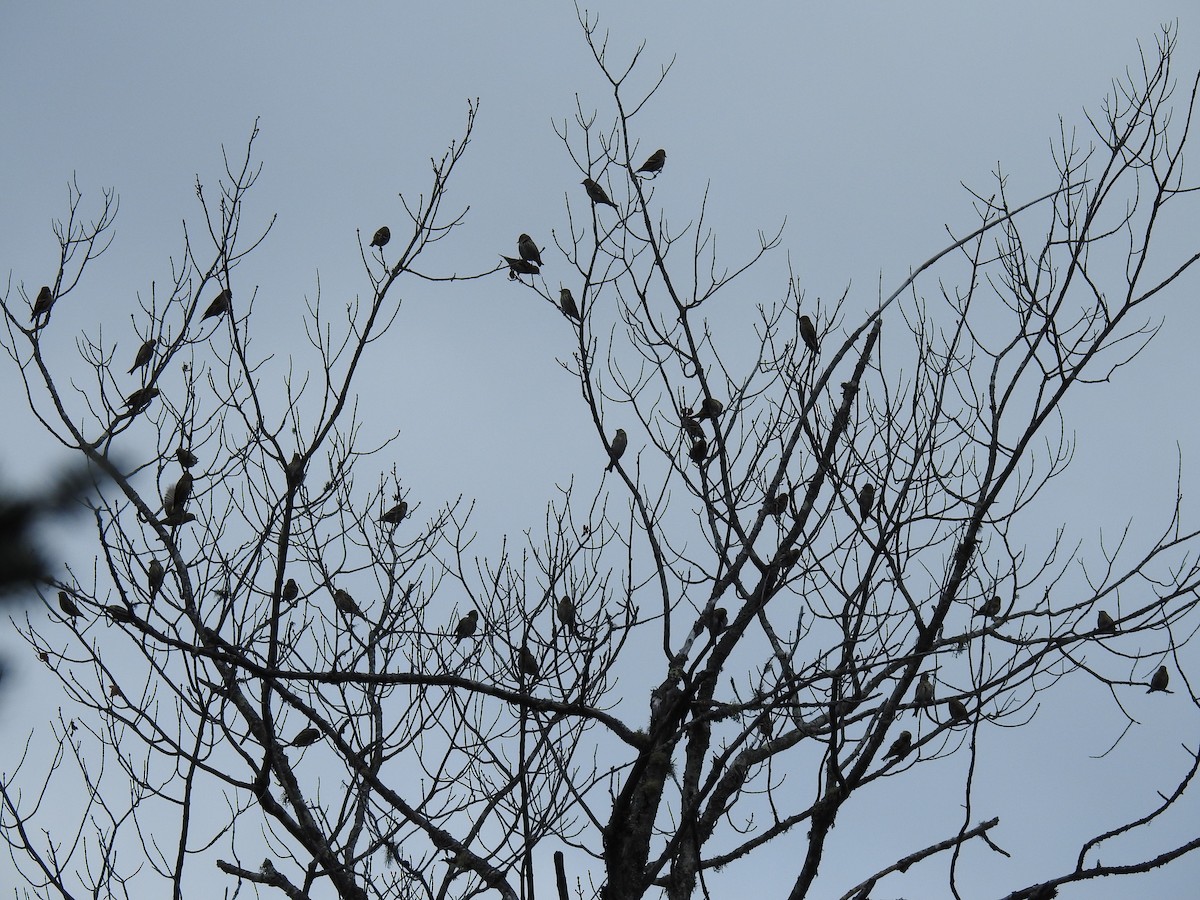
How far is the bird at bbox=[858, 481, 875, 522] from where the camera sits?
489 centimetres

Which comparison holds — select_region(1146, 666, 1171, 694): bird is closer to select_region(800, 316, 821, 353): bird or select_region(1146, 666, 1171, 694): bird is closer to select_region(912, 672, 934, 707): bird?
select_region(912, 672, 934, 707): bird

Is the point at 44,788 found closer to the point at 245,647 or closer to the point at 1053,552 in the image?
the point at 245,647

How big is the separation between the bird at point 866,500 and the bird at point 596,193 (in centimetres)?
182

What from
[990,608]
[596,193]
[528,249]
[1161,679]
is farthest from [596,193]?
[1161,679]

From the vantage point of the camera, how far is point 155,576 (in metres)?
4.92

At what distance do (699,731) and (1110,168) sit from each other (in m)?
3.04

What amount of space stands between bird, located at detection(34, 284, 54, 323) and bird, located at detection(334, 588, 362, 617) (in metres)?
1.95

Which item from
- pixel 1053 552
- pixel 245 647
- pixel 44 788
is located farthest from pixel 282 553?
pixel 1053 552

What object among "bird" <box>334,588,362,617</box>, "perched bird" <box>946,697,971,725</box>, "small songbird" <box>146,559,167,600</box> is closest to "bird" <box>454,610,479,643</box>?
"bird" <box>334,588,362,617</box>

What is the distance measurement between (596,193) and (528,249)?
1.83ft

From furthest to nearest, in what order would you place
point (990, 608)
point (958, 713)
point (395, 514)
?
1. point (395, 514)
2. point (990, 608)
3. point (958, 713)

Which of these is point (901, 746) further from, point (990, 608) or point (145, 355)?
point (145, 355)

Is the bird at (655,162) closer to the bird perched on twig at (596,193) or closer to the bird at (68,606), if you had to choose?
the bird perched on twig at (596,193)

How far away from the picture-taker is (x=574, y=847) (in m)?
4.89
